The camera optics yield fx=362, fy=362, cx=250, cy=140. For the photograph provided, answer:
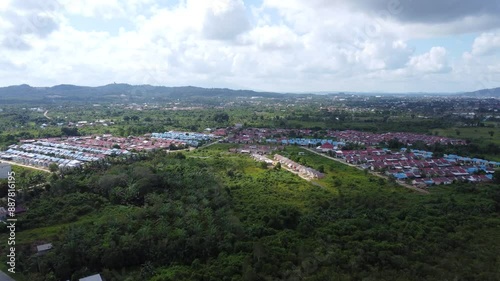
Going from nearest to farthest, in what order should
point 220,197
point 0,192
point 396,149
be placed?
point 220,197 < point 0,192 < point 396,149

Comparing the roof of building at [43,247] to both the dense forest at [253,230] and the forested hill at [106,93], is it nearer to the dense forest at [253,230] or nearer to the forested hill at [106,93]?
the dense forest at [253,230]

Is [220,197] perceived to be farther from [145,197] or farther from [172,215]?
[145,197]

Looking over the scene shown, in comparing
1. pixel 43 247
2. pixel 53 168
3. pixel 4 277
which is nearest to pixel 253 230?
pixel 43 247

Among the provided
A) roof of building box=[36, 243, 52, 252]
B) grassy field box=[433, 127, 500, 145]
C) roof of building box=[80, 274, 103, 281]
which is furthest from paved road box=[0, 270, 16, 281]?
grassy field box=[433, 127, 500, 145]

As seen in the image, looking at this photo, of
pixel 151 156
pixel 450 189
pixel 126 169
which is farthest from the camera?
pixel 151 156

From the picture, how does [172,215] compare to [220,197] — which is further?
[220,197]

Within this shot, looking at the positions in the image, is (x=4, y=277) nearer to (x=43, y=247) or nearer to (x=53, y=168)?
(x=43, y=247)

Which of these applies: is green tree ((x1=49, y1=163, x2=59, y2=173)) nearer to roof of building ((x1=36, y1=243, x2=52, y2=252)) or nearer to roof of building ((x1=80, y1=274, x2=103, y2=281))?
roof of building ((x1=36, y1=243, x2=52, y2=252))

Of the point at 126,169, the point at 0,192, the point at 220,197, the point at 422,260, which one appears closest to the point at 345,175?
the point at 220,197
